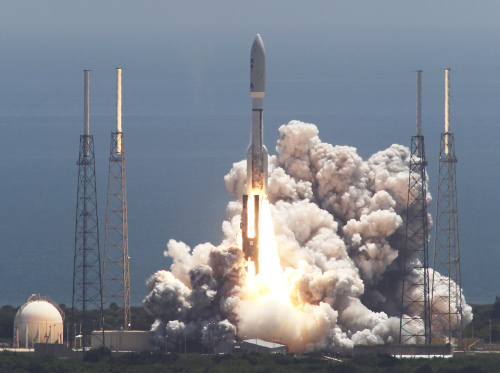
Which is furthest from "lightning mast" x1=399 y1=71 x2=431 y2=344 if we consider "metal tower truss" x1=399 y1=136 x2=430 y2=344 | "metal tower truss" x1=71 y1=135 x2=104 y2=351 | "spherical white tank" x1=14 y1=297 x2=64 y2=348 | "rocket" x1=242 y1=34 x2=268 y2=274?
"spherical white tank" x1=14 y1=297 x2=64 y2=348

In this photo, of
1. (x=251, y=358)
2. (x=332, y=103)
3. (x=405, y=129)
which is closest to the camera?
(x=251, y=358)

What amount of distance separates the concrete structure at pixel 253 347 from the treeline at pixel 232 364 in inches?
26.9

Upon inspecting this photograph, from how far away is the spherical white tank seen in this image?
5931 cm

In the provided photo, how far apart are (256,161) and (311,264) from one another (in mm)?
4848

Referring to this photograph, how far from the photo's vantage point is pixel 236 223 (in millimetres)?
60438

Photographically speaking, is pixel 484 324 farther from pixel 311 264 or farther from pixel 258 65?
pixel 258 65

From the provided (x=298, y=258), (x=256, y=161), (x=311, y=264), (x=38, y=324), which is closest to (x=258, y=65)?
(x=256, y=161)

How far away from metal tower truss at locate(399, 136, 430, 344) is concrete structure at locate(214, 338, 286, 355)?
495cm

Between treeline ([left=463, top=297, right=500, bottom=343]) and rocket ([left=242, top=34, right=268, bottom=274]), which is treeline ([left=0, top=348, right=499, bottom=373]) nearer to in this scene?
rocket ([left=242, top=34, right=268, bottom=274])

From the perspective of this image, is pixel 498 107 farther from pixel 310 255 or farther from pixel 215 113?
pixel 310 255

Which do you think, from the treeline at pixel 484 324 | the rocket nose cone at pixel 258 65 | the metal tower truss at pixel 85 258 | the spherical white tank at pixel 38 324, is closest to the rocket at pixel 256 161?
the rocket nose cone at pixel 258 65

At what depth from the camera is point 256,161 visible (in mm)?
58531

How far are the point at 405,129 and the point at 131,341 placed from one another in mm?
103880

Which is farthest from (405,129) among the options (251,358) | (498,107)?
(251,358)
